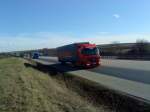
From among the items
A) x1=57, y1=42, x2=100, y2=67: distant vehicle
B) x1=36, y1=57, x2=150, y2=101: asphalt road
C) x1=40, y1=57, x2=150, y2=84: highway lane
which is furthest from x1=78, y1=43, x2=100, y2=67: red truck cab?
x1=36, y1=57, x2=150, y2=101: asphalt road

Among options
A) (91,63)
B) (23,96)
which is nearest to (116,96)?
(23,96)

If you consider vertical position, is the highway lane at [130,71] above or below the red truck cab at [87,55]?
below

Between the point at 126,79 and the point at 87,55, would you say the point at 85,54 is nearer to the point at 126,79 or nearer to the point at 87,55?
the point at 87,55

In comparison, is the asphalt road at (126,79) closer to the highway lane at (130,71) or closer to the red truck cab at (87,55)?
the highway lane at (130,71)

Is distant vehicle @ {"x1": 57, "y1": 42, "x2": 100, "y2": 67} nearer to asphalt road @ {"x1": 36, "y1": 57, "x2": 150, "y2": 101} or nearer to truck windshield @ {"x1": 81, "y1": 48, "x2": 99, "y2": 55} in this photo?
truck windshield @ {"x1": 81, "y1": 48, "x2": 99, "y2": 55}

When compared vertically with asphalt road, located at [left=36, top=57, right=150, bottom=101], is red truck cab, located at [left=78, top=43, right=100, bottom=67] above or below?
above

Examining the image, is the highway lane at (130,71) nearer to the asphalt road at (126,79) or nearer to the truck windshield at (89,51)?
the asphalt road at (126,79)

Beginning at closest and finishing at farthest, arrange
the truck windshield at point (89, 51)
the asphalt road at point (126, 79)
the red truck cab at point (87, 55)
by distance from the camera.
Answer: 1. the asphalt road at point (126, 79)
2. the red truck cab at point (87, 55)
3. the truck windshield at point (89, 51)

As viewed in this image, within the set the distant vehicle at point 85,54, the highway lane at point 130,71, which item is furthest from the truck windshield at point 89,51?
the highway lane at point 130,71

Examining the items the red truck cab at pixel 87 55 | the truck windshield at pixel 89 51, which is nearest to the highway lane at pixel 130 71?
the red truck cab at pixel 87 55

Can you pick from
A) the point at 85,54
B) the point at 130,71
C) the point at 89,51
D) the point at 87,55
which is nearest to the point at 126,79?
the point at 130,71

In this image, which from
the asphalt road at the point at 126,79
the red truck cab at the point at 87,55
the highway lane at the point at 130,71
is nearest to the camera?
the asphalt road at the point at 126,79

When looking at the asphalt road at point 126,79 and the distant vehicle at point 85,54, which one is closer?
the asphalt road at point 126,79

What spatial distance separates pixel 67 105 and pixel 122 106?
2.20 meters
